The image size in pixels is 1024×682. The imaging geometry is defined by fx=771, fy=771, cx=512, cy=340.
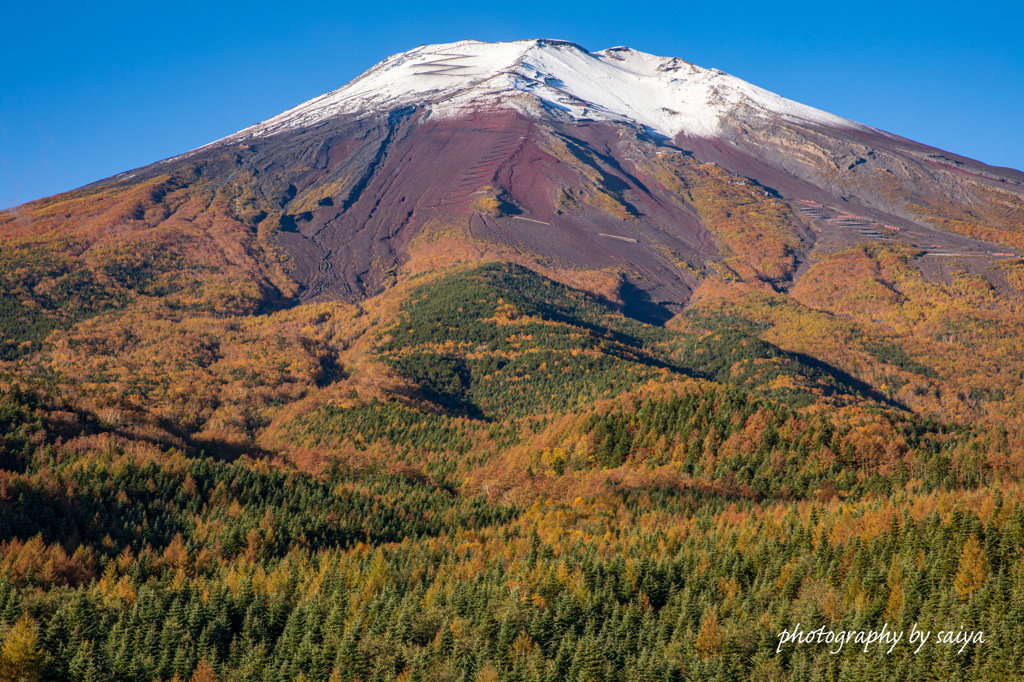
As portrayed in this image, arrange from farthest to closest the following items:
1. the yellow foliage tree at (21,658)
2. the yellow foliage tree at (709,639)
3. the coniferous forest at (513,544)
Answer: the coniferous forest at (513,544) < the yellow foliage tree at (709,639) < the yellow foliage tree at (21,658)

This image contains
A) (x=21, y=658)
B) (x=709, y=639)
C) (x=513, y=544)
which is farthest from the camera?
(x=513, y=544)

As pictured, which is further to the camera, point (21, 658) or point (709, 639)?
point (709, 639)

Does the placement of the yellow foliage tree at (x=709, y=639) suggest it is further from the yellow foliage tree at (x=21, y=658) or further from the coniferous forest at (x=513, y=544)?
the yellow foliage tree at (x=21, y=658)

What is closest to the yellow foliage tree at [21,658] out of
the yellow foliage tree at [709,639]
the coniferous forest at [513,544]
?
the coniferous forest at [513,544]

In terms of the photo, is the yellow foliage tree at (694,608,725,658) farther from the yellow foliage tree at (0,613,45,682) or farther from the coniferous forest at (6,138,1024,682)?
the yellow foliage tree at (0,613,45,682)

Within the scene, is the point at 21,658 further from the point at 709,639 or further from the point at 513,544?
the point at 709,639

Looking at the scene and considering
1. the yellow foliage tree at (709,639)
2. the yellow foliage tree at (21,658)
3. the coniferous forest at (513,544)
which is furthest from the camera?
the coniferous forest at (513,544)

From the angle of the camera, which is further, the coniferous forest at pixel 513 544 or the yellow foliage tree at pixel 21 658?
the coniferous forest at pixel 513 544

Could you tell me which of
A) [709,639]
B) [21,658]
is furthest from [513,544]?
[21,658]

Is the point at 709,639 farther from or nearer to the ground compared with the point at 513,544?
nearer to the ground

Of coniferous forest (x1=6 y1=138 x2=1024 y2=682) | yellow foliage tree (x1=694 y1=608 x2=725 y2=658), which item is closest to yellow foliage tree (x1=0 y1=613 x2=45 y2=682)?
coniferous forest (x1=6 y1=138 x2=1024 y2=682)

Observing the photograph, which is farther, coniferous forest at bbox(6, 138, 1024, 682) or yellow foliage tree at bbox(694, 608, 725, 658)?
coniferous forest at bbox(6, 138, 1024, 682)

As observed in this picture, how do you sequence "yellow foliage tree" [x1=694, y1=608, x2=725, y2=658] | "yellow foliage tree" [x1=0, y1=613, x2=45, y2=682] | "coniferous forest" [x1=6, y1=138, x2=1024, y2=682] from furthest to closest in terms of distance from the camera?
"coniferous forest" [x1=6, y1=138, x2=1024, y2=682] < "yellow foliage tree" [x1=694, y1=608, x2=725, y2=658] < "yellow foliage tree" [x1=0, y1=613, x2=45, y2=682]

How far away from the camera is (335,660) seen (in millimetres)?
65188
